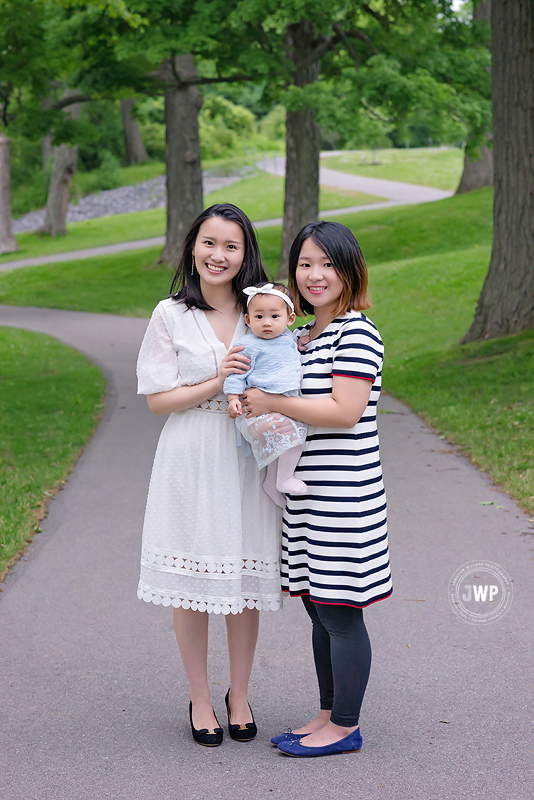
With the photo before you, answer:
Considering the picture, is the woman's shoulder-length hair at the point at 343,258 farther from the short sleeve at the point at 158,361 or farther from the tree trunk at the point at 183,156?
the tree trunk at the point at 183,156

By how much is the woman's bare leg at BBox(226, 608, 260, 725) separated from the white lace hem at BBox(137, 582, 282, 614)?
0.10 metres

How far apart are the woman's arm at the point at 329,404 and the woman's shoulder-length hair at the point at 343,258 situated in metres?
0.30

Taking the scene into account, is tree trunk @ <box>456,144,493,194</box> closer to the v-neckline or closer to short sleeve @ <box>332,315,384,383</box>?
the v-neckline

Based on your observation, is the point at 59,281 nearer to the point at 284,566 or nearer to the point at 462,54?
the point at 462,54

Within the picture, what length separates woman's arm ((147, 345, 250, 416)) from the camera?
282cm

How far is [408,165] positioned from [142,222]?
19464mm

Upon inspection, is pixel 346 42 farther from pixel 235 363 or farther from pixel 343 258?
pixel 235 363

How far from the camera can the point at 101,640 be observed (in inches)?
161

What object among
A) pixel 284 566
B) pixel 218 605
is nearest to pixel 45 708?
pixel 218 605

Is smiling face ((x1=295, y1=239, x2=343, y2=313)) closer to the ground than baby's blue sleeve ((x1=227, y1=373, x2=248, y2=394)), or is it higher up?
higher up

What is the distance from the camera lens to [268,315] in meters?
2.79

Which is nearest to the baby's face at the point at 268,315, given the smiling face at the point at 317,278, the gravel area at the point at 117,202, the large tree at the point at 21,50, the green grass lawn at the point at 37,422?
the smiling face at the point at 317,278

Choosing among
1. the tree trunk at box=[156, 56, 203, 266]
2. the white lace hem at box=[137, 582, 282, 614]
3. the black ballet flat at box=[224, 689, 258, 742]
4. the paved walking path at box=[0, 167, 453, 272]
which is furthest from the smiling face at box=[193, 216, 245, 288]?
the paved walking path at box=[0, 167, 453, 272]

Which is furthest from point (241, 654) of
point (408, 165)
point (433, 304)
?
point (408, 165)
